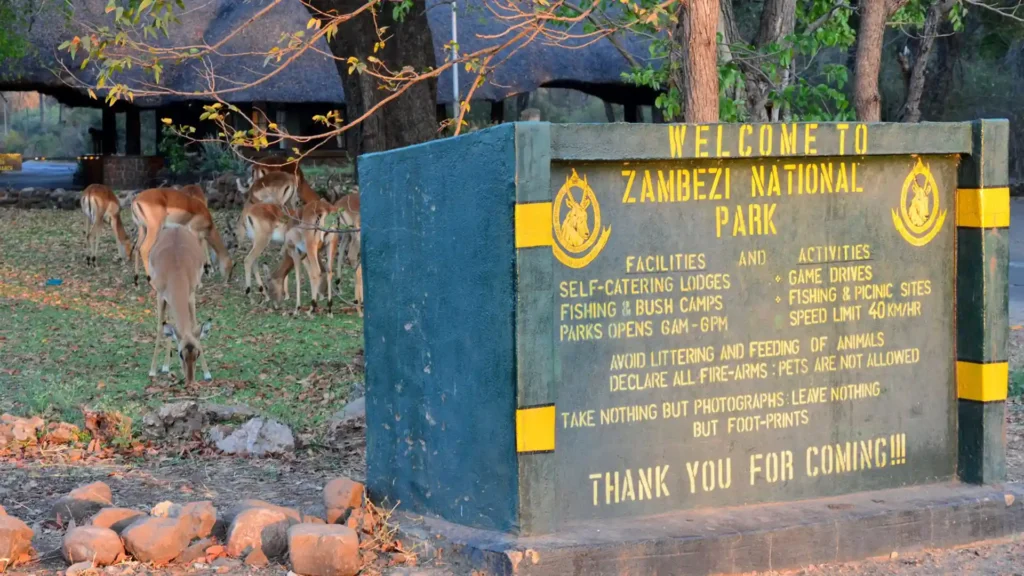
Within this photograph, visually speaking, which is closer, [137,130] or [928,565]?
[928,565]

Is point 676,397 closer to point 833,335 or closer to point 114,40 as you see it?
point 833,335

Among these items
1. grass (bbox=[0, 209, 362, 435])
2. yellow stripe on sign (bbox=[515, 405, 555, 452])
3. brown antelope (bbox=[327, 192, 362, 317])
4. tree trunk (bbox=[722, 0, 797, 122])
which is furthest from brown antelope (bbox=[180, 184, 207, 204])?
yellow stripe on sign (bbox=[515, 405, 555, 452])

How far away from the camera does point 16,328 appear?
13086mm

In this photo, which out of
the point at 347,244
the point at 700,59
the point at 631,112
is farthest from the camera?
the point at 631,112

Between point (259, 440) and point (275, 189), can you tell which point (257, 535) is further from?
point (275, 189)

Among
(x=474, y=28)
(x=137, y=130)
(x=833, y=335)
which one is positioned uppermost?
(x=474, y=28)

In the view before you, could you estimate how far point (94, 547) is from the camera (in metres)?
4.75

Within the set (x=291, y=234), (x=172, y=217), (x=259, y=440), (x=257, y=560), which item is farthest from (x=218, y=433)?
(x=172, y=217)

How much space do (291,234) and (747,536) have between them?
11354 millimetres

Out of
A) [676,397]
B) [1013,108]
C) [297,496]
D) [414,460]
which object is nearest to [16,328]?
[297,496]

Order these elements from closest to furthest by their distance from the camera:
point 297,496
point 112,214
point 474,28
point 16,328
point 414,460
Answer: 1. point 414,460
2. point 297,496
3. point 16,328
4. point 112,214
5. point 474,28

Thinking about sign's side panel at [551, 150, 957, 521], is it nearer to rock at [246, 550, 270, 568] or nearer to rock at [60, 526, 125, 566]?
rock at [246, 550, 270, 568]

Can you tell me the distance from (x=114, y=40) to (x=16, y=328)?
6.87 m

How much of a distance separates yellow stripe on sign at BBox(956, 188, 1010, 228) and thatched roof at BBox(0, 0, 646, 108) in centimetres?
2189
